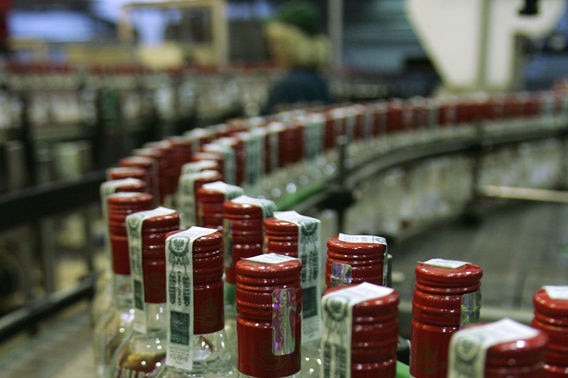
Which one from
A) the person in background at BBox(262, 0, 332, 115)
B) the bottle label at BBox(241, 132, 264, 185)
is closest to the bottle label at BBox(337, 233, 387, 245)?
the bottle label at BBox(241, 132, 264, 185)

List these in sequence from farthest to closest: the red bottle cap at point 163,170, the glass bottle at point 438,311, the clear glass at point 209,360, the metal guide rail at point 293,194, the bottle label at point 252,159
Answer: the metal guide rail at point 293,194 < the bottle label at point 252,159 < the red bottle cap at point 163,170 < the clear glass at point 209,360 < the glass bottle at point 438,311

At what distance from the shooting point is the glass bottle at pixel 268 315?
2.14ft

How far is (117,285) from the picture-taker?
1.09 m

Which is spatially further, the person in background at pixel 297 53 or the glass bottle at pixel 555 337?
the person in background at pixel 297 53

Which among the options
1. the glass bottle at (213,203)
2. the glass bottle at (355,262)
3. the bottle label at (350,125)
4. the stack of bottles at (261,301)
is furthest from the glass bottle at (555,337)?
Result: the bottle label at (350,125)

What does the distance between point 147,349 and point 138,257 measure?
0.17 m

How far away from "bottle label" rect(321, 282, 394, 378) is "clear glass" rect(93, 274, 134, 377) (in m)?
0.48

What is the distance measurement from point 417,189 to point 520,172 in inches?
53.3

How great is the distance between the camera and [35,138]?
163 inches

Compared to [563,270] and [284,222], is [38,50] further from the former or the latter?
[284,222]

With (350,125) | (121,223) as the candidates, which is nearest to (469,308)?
(121,223)

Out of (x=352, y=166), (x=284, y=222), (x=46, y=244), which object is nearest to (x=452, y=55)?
(x=352, y=166)

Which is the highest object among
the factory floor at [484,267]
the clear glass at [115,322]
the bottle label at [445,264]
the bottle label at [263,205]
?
the bottle label at [263,205]

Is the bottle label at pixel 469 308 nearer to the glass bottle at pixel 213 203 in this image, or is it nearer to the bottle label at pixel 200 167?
the glass bottle at pixel 213 203
